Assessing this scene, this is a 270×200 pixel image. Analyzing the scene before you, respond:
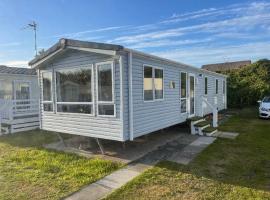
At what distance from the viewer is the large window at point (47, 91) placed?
7.82 meters

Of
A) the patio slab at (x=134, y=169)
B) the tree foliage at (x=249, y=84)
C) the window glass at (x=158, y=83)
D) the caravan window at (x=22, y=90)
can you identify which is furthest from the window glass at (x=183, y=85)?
the tree foliage at (x=249, y=84)

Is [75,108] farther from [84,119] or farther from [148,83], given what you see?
[148,83]

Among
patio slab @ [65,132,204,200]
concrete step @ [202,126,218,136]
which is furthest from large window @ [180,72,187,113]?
patio slab @ [65,132,204,200]

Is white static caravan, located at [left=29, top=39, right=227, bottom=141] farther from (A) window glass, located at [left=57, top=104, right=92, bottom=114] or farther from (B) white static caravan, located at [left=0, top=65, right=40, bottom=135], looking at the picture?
(B) white static caravan, located at [left=0, top=65, right=40, bottom=135]

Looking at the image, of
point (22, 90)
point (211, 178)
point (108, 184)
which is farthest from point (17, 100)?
point (211, 178)

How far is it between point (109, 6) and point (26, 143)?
730 centimetres

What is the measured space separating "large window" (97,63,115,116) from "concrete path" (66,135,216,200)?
5.24ft

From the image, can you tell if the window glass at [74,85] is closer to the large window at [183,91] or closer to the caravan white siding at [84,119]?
the caravan white siding at [84,119]

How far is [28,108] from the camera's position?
1148cm

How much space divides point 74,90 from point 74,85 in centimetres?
16

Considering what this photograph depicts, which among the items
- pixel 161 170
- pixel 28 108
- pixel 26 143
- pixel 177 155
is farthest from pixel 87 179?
pixel 28 108

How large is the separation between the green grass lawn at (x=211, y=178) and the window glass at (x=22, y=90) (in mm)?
10374

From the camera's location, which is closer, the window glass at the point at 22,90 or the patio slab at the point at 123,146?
the patio slab at the point at 123,146

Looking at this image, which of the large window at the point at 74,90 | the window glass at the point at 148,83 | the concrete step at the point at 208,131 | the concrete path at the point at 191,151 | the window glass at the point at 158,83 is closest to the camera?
→ the concrete path at the point at 191,151
